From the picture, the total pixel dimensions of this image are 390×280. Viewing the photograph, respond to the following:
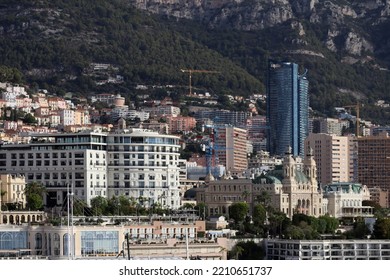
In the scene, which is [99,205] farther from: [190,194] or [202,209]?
[190,194]

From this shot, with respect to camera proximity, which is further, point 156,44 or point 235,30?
point 235,30

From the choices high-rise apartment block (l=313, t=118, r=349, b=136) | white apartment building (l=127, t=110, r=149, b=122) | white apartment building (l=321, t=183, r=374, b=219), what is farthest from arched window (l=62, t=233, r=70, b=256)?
high-rise apartment block (l=313, t=118, r=349, b=136)

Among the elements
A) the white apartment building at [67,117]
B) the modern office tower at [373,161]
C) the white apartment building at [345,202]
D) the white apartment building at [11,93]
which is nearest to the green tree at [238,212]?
the white apartment building at [345,202]

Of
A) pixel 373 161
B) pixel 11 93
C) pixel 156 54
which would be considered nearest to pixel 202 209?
pixel 11 93

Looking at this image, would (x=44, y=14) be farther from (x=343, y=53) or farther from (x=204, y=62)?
(x=343, y=53)
